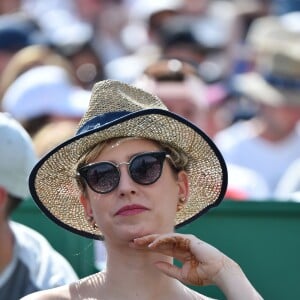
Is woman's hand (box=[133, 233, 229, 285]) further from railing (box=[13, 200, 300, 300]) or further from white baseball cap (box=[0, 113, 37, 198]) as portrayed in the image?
railing (box=[13, 200, 300, 300])

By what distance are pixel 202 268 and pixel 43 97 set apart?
4374 mm

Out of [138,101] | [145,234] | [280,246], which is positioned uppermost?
[138,101]

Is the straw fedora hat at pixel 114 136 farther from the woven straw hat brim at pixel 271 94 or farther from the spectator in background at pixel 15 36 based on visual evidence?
the spectator in background at pixel 15 36

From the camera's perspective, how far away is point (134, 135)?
3.72 m

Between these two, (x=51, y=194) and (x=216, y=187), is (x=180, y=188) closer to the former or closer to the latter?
(x=216, y=187)

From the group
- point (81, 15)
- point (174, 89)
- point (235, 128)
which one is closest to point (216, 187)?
point (174, 89)

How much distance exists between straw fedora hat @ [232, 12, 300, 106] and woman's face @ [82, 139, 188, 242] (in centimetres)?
374

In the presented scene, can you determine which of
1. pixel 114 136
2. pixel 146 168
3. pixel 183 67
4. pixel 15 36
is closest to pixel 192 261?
pixel 146 168

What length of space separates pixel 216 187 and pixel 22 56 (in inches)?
185

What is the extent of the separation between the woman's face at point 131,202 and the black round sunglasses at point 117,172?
0.04ft

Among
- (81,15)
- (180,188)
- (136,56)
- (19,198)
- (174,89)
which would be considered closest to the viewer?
(180,188)

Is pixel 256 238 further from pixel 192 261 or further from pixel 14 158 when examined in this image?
pixel 192 261

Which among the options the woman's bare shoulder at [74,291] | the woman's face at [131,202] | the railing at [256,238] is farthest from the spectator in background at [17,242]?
the woman's face at [131,202]

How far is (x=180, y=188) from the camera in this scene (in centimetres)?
389
